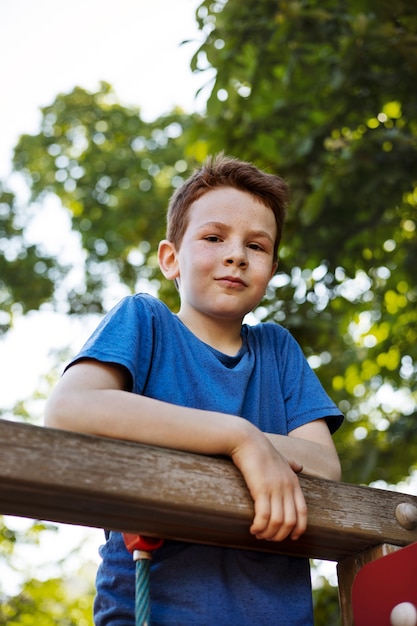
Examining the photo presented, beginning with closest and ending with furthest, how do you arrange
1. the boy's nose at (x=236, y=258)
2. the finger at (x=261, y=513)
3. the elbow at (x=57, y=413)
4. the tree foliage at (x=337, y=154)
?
the finger at (x=261, y=513)
the elbow at (x=57, y=413)
the boy's nose at (x=236, y=258)
the tree foliage at (x=337, y=154)

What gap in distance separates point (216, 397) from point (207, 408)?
0.14 ft

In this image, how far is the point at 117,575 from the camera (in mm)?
1570

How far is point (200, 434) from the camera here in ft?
4.58

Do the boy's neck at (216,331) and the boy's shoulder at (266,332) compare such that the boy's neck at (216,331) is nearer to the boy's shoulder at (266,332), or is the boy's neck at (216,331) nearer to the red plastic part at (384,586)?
the boy's shoulder at (266,332)

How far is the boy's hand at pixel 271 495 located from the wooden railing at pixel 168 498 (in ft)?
0.06

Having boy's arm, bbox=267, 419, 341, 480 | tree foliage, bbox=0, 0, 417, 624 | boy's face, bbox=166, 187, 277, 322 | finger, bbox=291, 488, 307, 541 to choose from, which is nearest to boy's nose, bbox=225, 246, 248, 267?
boy's face, bbox=166, 187, 277, 322

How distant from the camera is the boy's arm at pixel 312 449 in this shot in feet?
5.48

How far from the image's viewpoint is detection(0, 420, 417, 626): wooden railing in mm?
1146

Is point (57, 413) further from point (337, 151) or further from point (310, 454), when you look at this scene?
point (337, 151)

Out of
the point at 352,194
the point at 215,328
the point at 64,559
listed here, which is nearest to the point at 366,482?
the point at 352,194

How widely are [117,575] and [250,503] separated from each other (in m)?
0.40

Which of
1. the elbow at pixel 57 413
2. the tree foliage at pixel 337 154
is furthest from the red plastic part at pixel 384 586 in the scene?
the tree foliage at pixel 337 154

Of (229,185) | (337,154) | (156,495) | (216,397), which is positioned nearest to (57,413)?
(156,495)

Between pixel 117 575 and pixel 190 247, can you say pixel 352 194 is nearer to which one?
pixel 190 247
